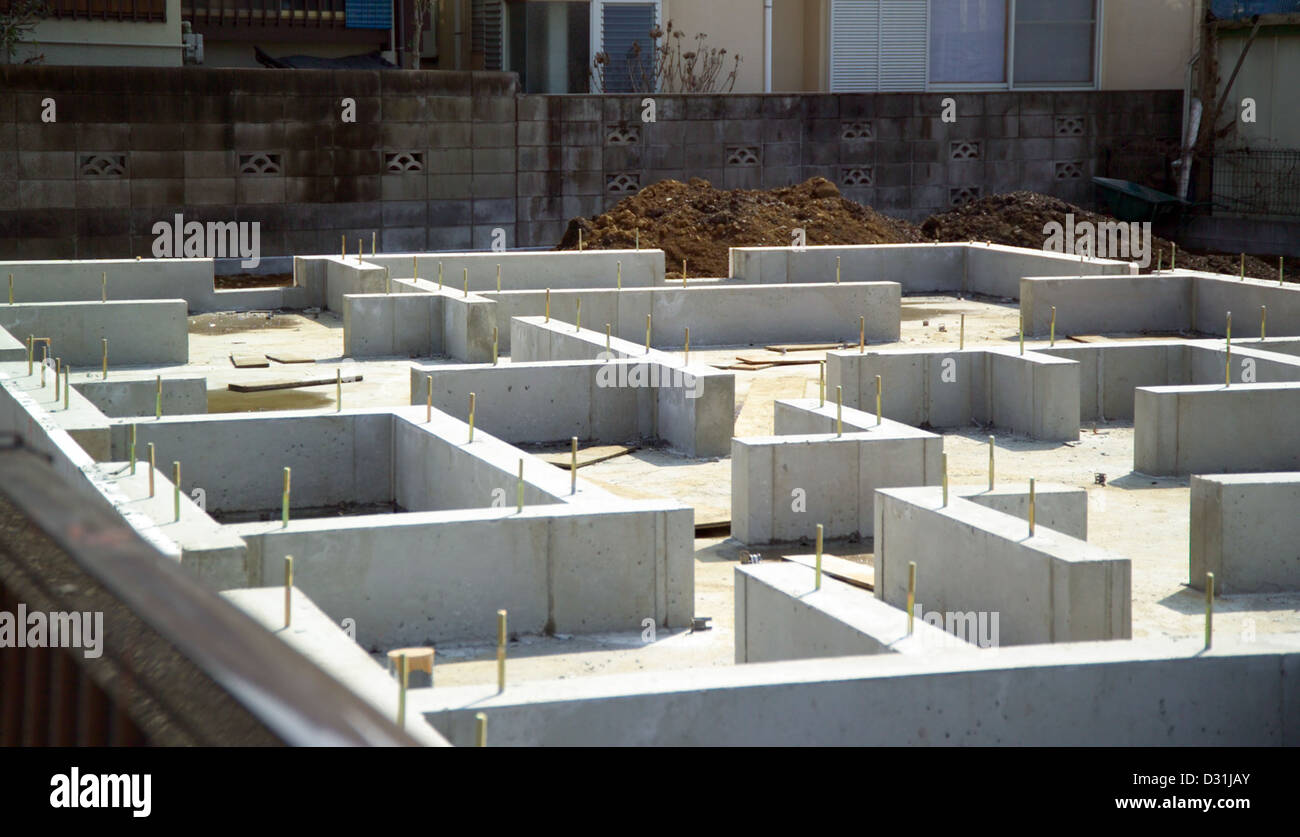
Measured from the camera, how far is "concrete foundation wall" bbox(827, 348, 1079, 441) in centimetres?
1326

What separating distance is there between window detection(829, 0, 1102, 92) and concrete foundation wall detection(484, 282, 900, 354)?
36.7ft

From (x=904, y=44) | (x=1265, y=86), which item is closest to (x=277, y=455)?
(x=904, y=44)

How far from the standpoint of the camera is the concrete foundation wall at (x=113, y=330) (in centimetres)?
1611

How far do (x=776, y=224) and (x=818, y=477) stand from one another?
43.7ft

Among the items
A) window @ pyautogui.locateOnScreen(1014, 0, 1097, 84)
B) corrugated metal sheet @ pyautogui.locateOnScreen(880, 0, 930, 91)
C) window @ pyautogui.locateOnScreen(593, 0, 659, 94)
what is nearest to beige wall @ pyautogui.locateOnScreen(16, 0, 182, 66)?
window @ pyautogui.locateOnScreen(593, 0, 659, 94)

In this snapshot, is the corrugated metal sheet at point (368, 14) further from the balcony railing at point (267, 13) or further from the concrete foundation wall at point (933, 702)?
the concrete foundation wall at point (933, 702)

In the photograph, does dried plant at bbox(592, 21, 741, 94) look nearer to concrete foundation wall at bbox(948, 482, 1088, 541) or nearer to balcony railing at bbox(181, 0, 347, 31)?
balcony railing at bbox(181, 0, 347, 31)

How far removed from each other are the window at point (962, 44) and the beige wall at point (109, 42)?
1126 cm

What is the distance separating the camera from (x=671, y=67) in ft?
90.8

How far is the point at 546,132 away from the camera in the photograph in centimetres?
2442

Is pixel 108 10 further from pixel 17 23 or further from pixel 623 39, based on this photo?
pixel 623 39

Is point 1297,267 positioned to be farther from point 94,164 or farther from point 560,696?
point 560,696
